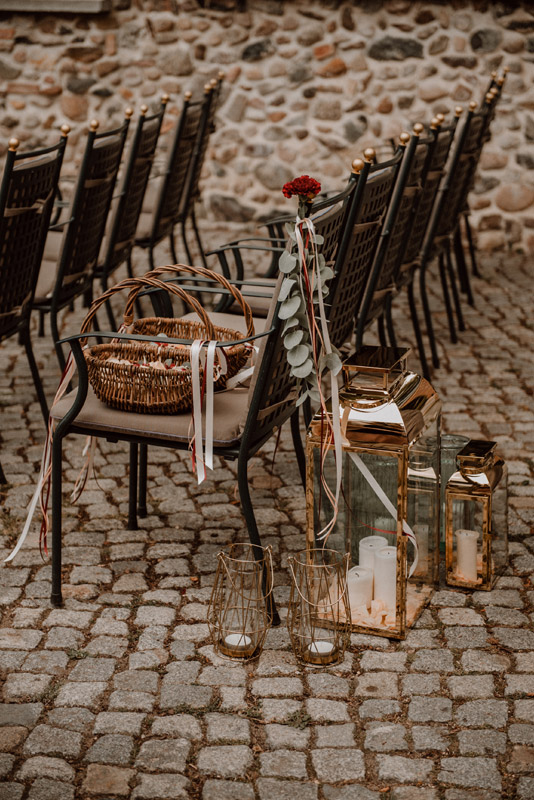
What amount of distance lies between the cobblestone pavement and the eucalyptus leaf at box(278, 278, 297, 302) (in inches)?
34.3

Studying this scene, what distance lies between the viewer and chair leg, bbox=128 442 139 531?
3320mm

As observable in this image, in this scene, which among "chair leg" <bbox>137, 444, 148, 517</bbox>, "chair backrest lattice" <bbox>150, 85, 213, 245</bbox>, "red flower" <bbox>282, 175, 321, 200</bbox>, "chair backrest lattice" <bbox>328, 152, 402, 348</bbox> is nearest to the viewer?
"red flower" <bbox>282, 175, 321, 200</bbox>

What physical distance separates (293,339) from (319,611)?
27.8 inches

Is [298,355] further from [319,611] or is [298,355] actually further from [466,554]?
[466,554]

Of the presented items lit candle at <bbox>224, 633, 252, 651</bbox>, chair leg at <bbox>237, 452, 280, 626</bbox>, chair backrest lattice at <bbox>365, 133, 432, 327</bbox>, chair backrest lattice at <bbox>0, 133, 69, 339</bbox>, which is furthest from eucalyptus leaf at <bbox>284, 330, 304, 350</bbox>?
chair backrest lattice at <bbox>365, 133, 432, 327</bbox>

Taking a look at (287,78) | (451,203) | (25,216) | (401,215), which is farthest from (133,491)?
(287,78)

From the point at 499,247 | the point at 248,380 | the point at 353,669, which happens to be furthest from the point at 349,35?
the point at 353,669

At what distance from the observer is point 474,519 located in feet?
9.84

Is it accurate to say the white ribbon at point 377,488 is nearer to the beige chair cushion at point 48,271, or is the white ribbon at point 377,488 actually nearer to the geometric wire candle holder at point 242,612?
the geometric wire candle holder at point 242,612

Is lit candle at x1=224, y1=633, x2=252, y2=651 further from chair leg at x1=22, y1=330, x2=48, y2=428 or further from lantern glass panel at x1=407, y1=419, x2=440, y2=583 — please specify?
chair leg at x1=22, y1=330, x2=48, y2=428

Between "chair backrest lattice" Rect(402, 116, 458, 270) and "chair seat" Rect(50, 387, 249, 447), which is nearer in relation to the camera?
"chair seat" Rect(50, 387, 249, 447)

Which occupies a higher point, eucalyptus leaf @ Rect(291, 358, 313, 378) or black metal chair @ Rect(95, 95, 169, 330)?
eucalyptus leaf @ Rect(291, 358, 313, 378)

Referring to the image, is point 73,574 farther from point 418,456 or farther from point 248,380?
point 418,456

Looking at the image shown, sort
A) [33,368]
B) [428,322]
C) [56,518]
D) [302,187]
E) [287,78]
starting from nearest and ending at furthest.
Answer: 1. [302,187]
2. [56,518]
3. [33,368]
4. [428,322]
5. [287,78]
